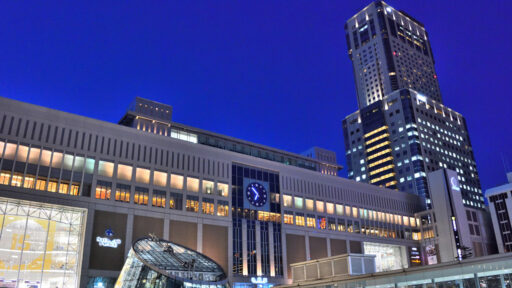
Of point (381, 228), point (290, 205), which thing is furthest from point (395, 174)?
point (290, 205)

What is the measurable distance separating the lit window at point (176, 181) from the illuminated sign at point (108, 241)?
1229 centimetres

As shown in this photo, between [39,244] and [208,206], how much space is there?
25.2 metres

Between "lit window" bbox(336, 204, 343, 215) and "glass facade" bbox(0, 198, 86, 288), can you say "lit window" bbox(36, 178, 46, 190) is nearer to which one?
"glass facade" bbox(0, 198, 86, 288)

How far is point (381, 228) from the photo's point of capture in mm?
93812

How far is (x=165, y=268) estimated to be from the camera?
47094mm

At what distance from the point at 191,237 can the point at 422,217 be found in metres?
60.6

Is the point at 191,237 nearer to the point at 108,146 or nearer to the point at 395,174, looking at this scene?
the point at 108,146

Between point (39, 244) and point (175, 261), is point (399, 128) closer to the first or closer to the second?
point (175, 261)

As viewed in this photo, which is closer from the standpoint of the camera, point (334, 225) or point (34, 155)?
point (34, 155)

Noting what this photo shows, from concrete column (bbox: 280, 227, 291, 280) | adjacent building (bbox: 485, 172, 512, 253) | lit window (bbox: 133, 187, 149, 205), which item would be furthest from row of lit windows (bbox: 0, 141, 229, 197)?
adjacent building (bbox: 485, 172, 512, 253)

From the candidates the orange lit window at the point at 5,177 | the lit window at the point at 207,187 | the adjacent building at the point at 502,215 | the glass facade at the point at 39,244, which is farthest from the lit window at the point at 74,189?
the adjacent building at the point at 502,215

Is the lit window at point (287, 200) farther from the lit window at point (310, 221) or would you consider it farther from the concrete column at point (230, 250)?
the concrete column at point (230, 250)

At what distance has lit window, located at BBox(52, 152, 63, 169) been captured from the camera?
58.8 meters

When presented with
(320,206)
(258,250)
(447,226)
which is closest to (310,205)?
(320,206)
